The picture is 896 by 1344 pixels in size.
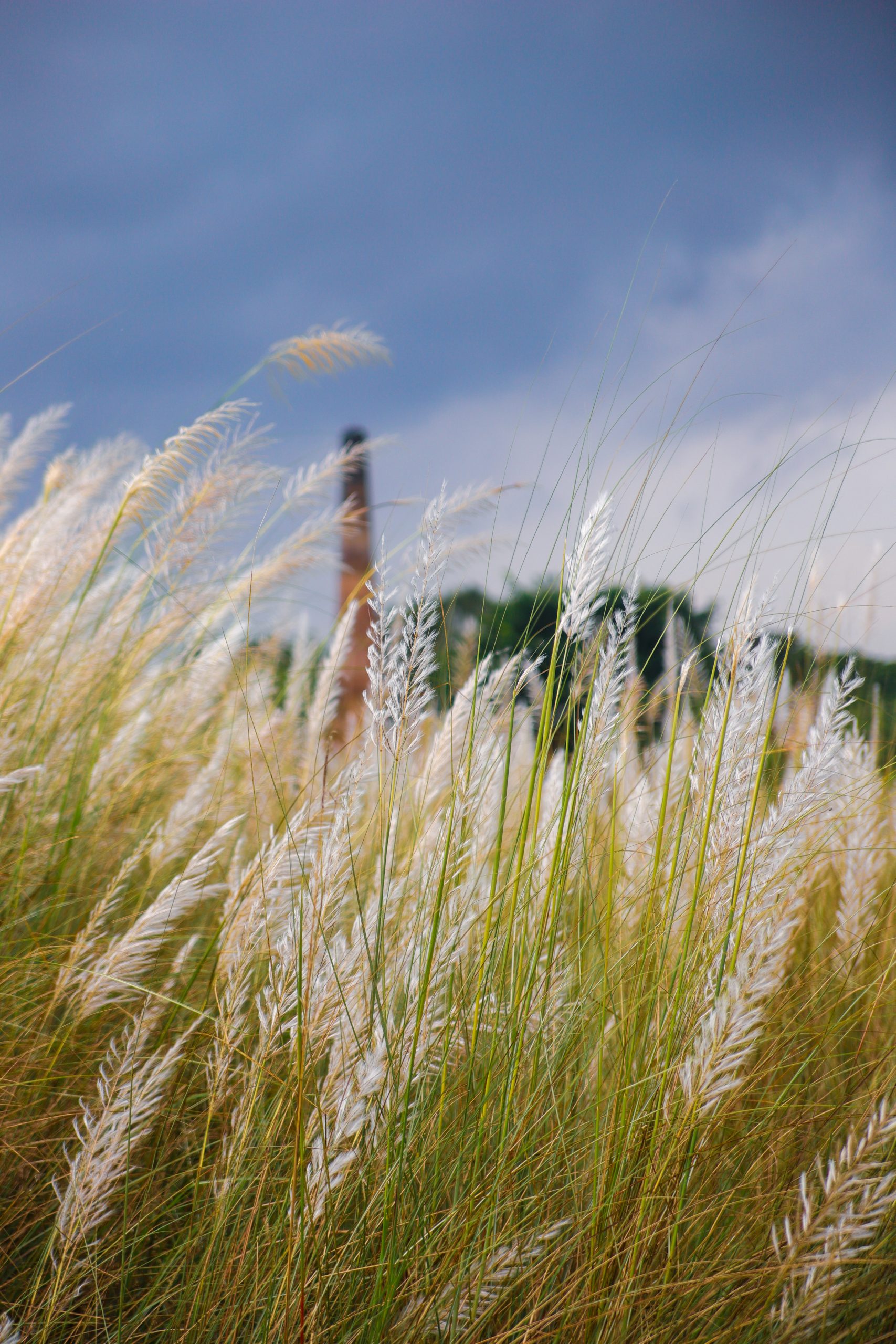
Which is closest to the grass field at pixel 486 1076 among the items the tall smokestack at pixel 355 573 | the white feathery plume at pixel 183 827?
the white feathery plume at pixel 183 827

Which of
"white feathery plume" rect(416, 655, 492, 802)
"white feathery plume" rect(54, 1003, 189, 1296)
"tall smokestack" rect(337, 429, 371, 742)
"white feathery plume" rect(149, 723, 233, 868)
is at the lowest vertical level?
"white feathery plume" rect(54, 1003, 189, 1296)

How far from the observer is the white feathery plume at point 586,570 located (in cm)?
105

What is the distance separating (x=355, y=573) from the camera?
5.75 meters

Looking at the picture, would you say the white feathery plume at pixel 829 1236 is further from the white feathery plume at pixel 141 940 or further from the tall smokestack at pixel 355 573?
the tall smokestack at pixel 355 573

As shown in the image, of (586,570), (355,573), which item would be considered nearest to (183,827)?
(586,570)

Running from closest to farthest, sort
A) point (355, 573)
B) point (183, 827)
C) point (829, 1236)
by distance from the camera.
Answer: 1. point (829, 1236)
2. point (183, 827)
3. point (355, 573)

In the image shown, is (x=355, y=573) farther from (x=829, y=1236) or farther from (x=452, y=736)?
(x=829, y=1236)

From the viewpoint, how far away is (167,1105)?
131cm

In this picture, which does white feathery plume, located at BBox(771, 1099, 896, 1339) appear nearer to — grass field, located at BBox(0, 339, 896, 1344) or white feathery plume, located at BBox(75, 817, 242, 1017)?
grass field, located at BBox(0, 339, 896, 1344)

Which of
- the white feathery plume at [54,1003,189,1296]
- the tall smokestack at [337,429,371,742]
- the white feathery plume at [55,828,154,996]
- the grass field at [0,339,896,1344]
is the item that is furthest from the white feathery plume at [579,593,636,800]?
the tall smokestack at [337,429,371,742]

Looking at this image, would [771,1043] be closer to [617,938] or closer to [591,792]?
[617,938]

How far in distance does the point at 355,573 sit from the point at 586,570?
4806mm

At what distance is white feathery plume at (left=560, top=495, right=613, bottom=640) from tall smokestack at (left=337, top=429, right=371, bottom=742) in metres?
1.52

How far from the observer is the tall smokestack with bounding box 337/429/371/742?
284cm
